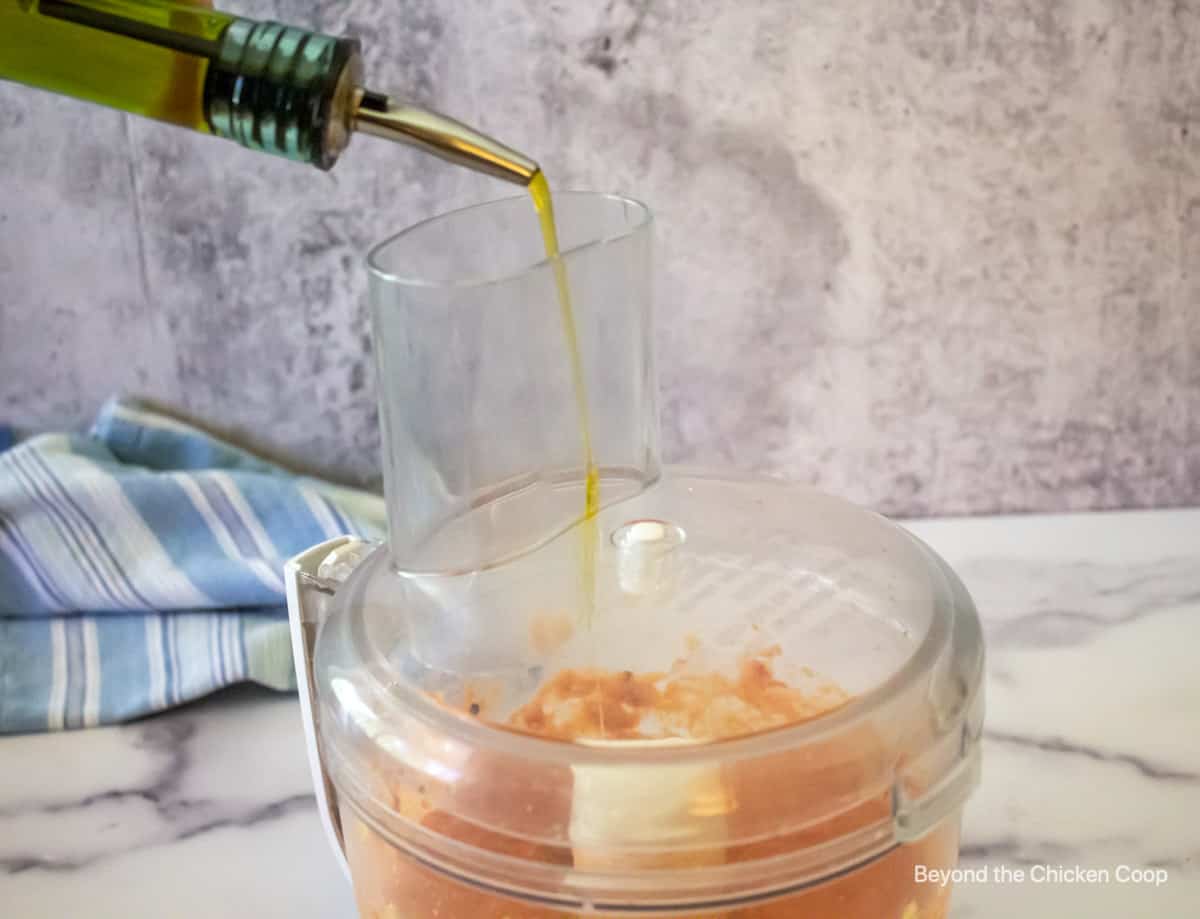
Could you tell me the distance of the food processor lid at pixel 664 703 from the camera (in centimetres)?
35

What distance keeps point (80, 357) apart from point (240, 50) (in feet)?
1.30

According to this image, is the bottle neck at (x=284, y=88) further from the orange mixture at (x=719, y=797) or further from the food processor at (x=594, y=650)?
the orange mixture at (x=719, y=797)

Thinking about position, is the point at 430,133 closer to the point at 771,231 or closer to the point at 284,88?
the point at 284,88

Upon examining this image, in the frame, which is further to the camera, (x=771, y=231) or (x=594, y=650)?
(x=771, y=231)

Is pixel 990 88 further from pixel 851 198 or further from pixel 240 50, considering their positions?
pixel 240 50

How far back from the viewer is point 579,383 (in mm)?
463

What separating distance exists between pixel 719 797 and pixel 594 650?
3.2 inches

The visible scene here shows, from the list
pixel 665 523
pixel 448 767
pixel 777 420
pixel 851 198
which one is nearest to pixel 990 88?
pixel 851 198

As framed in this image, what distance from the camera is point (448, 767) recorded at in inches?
14.7

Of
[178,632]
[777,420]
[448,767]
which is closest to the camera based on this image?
[448,767]

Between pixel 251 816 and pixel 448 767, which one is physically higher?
pixel 448 767

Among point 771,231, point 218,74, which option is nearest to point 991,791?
point 771,231

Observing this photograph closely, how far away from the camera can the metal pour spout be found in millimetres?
409

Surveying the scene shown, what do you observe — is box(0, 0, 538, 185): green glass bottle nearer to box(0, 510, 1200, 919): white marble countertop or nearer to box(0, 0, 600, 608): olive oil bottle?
box(0, 0, 600, 608): olive oil bottle
